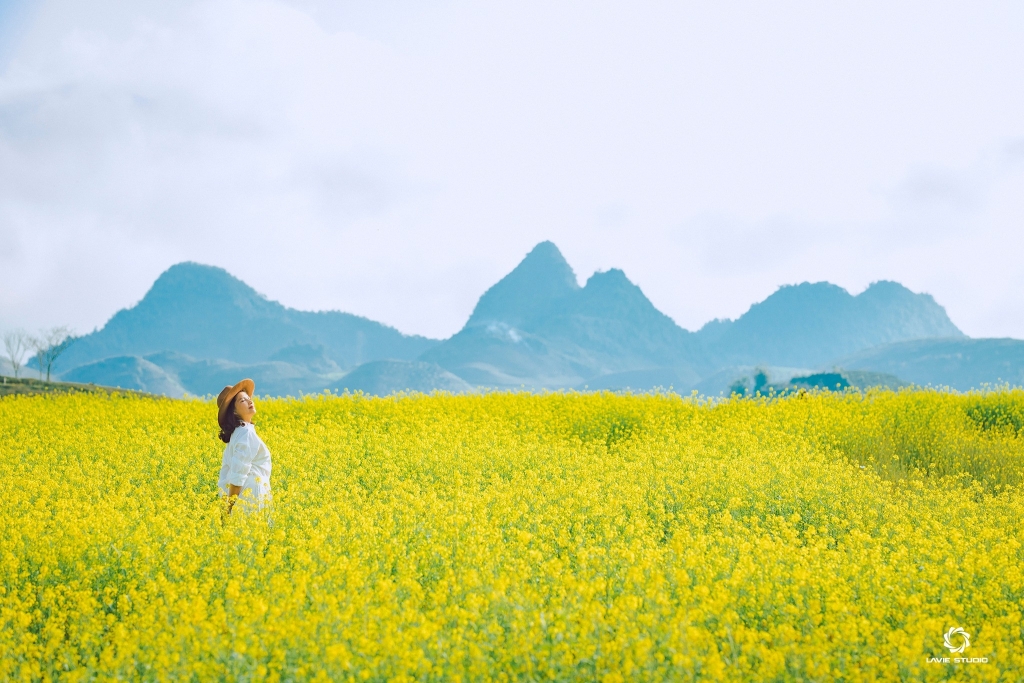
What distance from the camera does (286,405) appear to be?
16.5m

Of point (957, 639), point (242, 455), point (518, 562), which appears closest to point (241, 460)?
point (242, 455)

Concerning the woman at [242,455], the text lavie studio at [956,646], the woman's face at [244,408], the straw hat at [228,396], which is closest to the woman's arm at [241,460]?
the woman at [242,455]

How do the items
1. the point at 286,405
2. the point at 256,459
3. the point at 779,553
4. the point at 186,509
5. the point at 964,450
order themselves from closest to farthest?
the point at 779,553, the point at 186,509, the point at 256,459, the point at 964,450, the point at 286,405

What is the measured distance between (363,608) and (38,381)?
28.7 metres

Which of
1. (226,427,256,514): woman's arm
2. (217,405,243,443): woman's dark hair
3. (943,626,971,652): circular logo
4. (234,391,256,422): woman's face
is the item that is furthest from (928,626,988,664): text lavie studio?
(217,405,243,443): woman's dark hair

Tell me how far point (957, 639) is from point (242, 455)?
665 centimetres

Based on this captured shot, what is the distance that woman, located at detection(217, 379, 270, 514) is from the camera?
26.8 feet

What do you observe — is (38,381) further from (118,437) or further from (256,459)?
(256,459)

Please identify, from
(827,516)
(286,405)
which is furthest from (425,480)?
(286,405)

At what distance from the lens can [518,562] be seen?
543cm

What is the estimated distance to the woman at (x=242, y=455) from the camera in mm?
8180

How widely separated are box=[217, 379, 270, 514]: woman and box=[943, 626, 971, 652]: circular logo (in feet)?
20.3

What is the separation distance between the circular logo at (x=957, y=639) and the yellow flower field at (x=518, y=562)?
0.06 m

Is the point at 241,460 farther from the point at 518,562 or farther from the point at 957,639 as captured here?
the point at 957,639
